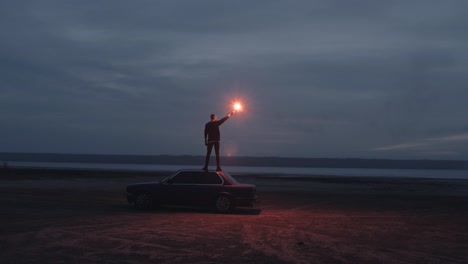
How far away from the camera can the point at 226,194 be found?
760 inches

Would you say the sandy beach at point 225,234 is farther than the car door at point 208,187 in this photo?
No

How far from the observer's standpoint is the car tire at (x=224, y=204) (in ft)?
63.2

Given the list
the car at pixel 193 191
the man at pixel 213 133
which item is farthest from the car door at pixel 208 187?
the man at pixel 213 133

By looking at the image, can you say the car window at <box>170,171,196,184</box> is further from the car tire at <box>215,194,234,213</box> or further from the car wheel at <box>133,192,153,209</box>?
the car tire at <box>215,194,234,213</box>

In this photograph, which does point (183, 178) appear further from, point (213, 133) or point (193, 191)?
point (213, 133)

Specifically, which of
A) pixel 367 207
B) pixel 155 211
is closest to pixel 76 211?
pixel 155 211

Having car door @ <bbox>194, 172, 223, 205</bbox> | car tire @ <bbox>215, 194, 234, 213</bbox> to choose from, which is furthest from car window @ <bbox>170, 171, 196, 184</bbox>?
car tire @ <bbox>215, 194, 234, 213</bbox>

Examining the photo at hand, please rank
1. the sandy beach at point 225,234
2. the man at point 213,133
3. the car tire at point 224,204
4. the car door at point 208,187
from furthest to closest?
1. the man at point 213,133
2. the car door at point 208,187
3. the car tire at point 224,204
4. the sandy beach at point 225,234

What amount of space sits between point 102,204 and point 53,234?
8408 millimetres

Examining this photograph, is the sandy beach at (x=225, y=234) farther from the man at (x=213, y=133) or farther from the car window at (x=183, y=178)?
the man at (x=213, y=133)

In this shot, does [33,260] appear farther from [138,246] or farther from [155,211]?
[155,211]

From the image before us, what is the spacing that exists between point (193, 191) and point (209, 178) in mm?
745

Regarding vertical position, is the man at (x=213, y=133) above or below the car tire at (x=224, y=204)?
above

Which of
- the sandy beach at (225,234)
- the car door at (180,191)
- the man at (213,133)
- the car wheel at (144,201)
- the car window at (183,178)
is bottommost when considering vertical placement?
the sandy beach at (225,234)
